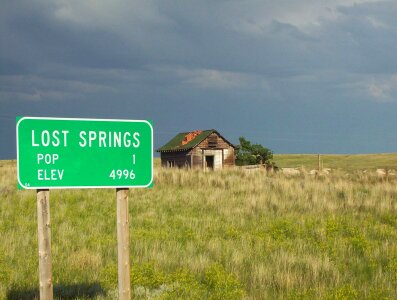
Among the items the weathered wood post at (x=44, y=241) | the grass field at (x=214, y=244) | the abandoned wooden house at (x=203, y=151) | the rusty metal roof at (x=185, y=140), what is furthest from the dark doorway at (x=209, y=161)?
the weathered wood post at (x=44, y=241)

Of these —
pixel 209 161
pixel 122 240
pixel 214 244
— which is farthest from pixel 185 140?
pixel 122 240

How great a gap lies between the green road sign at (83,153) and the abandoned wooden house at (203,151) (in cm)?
3447

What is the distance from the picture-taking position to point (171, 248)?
1015 cm

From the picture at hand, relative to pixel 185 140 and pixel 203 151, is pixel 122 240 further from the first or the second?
pixel 185 140

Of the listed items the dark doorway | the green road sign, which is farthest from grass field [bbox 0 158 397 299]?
the dark doorway

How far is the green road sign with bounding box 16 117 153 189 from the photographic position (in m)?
4.85

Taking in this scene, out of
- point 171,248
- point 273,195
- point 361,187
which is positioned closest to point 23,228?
point 171,248

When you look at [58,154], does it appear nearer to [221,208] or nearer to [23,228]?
[23,228]

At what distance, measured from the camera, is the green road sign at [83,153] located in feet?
15.9

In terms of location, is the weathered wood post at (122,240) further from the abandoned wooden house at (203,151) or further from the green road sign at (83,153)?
the abandoned wooden house at (203,151)

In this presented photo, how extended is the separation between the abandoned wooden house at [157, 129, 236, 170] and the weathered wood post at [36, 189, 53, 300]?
114 feet

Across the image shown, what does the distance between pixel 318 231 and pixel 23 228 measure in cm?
729

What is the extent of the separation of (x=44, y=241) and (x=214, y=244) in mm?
5773

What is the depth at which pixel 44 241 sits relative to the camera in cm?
507
